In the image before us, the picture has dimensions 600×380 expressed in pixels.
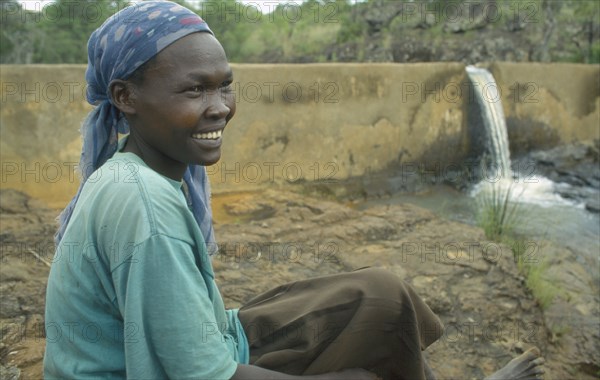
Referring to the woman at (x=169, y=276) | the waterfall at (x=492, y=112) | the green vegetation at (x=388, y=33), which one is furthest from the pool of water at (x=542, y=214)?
the green vegetation at (x=388, y=33)

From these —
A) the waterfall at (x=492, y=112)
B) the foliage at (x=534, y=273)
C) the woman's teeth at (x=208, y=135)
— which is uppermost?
the woman's teeth at (x=208, y=135)

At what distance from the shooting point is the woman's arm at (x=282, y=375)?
119 cm

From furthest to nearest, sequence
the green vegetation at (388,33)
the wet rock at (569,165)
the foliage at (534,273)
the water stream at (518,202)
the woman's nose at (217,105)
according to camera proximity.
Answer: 1. the green vegetation at (388,33)
2. the wet rock at (569,165)
3. the water stream at (518,202)
4. the foliage at (534,273)
5. the woman's nose at (217,105)

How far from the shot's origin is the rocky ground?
2.81 meters

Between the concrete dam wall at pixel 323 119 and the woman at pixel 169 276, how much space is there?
11.0ft

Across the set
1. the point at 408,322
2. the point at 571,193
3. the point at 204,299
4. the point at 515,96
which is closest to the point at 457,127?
the point at 515,96

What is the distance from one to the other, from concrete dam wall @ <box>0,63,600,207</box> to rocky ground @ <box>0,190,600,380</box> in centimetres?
50

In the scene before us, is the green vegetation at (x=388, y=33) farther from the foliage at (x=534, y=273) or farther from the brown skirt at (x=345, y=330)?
the brown skirt at (x=345, y=330)

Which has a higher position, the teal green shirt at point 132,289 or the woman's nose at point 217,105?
the woman's nose at point 217,105

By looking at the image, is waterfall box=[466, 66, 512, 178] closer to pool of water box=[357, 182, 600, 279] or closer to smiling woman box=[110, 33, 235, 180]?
pool of water box=[357, 182, 600, 279]

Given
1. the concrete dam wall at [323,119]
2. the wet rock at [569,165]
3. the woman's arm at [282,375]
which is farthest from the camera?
the wet rock at [569,165]

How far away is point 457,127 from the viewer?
6.75m

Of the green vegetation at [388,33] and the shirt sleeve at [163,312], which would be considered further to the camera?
the green vegetation at [388,33]

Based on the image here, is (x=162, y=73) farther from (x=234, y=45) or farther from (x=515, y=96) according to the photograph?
(x=234, y=45)
